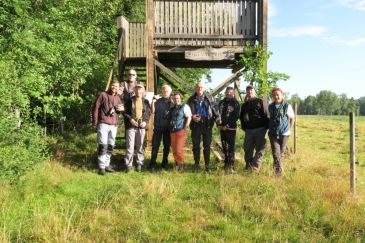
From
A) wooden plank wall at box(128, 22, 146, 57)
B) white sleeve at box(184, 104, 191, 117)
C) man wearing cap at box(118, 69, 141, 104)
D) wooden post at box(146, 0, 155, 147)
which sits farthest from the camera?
wooden plank wall at box(128, 22, 146, 57)

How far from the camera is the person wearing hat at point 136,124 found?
28.2 ft

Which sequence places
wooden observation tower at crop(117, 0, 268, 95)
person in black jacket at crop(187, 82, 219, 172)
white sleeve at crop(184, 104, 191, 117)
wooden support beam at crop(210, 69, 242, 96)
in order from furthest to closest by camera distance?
wooden support beam at crop(210, 69, 242, 96), wooden observation tower at crop(117, 0, 268, 95), person in black jacket at crop(187, 82, 219, 172), white sleeve at crop(184, 104, 191, 117)

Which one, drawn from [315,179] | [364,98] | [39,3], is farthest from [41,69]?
[364,98]

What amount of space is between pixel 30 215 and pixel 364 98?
18996cm

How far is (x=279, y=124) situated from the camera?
788 centimetres

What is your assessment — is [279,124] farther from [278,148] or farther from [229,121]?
[229,121]

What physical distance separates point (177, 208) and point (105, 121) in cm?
309

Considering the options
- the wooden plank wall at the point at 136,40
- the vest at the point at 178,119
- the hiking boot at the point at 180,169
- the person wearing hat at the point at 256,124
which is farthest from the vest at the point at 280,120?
the wooden plank wall at the point at 136,40

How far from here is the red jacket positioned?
8.35 m

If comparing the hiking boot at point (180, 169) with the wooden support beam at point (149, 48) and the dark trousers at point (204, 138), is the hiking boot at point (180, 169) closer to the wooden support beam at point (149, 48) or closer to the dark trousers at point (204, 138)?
the dark trousers at point (204, 138)

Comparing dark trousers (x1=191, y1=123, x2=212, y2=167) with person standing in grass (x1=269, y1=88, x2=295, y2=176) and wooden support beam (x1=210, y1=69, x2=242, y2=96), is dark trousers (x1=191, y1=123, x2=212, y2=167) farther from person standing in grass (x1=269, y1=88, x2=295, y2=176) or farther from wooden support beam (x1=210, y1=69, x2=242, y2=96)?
wooden support beam (x1=210, y1=69, x2=242, y2=96)

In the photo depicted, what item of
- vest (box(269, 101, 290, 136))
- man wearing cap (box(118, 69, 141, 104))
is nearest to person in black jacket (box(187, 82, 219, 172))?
vest (box(269, 101, 290, 136))

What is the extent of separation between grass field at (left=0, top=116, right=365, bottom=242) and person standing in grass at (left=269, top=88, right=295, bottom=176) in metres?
0.36

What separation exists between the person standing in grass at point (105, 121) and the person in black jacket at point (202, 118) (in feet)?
5.58
